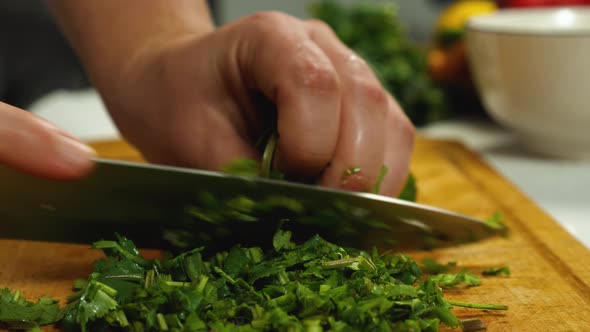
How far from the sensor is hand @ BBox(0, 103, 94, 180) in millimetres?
882

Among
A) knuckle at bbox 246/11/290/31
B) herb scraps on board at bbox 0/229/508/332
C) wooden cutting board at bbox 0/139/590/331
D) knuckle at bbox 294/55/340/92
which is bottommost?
wooden cutting board at bbox 0/139/590/331

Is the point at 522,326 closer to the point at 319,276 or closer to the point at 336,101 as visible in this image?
the point at 319,276

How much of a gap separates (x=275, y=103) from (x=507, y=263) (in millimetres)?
534

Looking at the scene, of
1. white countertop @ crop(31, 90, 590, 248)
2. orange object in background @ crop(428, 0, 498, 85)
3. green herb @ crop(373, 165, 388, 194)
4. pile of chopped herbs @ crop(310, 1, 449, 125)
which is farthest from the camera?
orange object in background @ crop(428, 0, 498, 85)

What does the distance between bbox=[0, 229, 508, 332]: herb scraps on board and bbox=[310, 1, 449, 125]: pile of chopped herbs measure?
1.33 meters

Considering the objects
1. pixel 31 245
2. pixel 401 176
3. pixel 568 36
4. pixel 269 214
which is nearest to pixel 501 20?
pixel 568 36

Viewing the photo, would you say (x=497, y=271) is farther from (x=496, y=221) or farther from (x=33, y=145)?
(x=33, y=145)

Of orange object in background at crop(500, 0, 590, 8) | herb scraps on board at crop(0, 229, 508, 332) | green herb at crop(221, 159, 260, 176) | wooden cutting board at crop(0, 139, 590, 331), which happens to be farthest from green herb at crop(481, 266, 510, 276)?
orange object in background at crop(500, 0, 590, 8)

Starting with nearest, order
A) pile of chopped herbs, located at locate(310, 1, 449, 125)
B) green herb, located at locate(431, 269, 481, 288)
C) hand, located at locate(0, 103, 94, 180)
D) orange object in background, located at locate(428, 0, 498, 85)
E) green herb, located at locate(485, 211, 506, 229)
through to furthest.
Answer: hand, located at locate(0, 103, 94, 180) → green herb, located at locate(431, 269, 481, 288) → green herb, located at locate(485, 211, 506, 229) → pile of chopped herbs, located at locate(310, 1, 449, 125) → orange object in background, located at locate(428, 0, 498, 85)

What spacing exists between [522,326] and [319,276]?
320 mm

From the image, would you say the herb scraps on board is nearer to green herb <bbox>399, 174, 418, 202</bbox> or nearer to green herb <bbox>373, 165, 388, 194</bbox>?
green herb <bbox>373, 165, 388, 194</bbox>

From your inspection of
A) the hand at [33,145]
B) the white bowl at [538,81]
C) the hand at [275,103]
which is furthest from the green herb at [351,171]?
the white bowl at [538,81]

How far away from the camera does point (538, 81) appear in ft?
6.13

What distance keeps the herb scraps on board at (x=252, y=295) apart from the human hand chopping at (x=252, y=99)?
0.57ft
